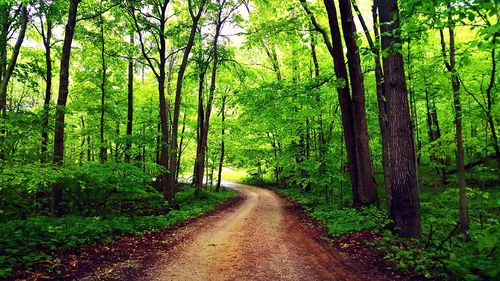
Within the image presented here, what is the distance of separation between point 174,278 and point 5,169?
4.58 m

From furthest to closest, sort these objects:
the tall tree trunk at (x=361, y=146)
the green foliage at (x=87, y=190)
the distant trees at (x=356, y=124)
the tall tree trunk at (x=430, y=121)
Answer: the tall tree trunk at (x=430, y=121) → the tall tree trunk at (x=361, y=146) → the distant trees at (x=356, y=124) → the green foliage at (x=87, y=190)

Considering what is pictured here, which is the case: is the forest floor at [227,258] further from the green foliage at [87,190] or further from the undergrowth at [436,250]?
the green foliage at [87,190]

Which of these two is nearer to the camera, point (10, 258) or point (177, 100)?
point (10, 258)

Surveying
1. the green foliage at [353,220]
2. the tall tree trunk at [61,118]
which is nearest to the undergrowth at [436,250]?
the green foliage at [353,220]

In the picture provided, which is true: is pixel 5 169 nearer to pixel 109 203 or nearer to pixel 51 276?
pixel 51 276

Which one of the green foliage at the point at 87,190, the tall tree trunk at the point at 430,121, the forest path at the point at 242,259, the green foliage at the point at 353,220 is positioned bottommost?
the forest path at the point at 242,259

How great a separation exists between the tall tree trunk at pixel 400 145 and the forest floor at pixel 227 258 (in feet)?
4.31

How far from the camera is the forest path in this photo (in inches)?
224

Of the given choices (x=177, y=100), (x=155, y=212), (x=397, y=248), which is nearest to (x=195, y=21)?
(x=177, y=100)

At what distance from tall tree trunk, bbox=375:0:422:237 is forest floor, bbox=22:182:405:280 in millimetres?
1314

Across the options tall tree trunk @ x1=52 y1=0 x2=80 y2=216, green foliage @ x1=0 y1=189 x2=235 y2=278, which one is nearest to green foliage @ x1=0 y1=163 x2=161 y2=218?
tall tree trunk @ x1=52 y1=0 x2=80 y2=216

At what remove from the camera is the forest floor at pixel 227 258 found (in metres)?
5.69

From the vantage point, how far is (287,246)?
314 inches

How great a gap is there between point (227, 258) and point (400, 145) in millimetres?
4765
